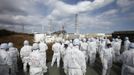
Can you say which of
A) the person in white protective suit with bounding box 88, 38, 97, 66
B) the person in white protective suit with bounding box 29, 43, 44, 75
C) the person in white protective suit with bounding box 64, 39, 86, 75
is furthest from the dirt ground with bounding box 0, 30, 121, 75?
the person in white protective suit with bounding box 64, 39, 86, 75

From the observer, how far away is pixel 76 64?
6.46 metres

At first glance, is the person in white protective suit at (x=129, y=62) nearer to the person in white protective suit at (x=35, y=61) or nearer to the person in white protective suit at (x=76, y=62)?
the person in white protective suit at (x=76, y=62)

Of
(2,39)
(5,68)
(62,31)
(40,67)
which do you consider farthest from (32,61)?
(62,31)

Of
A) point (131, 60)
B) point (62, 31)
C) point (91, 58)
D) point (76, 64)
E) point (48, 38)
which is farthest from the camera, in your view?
point (62, 31)

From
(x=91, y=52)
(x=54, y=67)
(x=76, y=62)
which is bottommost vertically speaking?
(x=54, y=67)

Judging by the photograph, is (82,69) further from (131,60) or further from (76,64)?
(131,60)

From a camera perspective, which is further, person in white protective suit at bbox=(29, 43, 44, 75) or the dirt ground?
the dirt ground

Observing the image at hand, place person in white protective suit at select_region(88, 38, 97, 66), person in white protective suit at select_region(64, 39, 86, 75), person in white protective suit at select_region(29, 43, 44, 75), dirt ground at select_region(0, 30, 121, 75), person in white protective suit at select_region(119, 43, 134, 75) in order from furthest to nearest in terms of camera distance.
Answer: person in white protective suit at select_region(88, 38, 97, 66), dirt ground at select_region(0, 30, 121, 75), person in white protective suit at select_region(29, 43, 44, 75), person in white protective suit at select_region(64, 39, 86, 75), person in white protective suit at select_region(119, 43, 134, 75)

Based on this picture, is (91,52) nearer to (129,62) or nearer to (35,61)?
(35,61)

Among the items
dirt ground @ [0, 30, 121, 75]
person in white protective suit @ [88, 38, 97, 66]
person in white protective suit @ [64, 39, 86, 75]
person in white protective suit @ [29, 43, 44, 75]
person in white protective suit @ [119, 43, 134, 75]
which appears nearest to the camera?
person in white protective suit @ [119, 43, 134, 75]

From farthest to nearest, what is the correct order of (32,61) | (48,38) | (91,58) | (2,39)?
1. (48,38)
2. (2,39)
3. (91,58)
4. (32,61)

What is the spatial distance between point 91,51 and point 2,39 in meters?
9.36

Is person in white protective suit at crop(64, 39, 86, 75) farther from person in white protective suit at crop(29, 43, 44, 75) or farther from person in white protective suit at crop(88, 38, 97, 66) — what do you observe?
person in white protective suit at crop(88, 38, 97, 66)

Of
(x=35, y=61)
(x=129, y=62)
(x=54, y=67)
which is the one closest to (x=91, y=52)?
(x=54, y=67)
